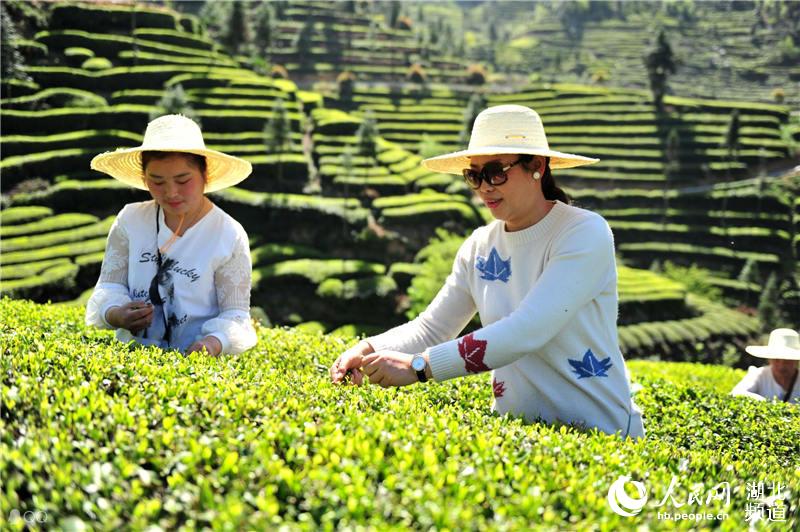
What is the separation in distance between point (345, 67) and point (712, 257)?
3967 centimetres

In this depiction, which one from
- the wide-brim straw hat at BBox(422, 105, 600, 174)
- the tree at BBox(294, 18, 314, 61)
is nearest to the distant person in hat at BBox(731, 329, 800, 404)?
the wide-brim straw hat at BBox(422, 105, 600, 174)

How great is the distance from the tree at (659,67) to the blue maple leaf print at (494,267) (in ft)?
192

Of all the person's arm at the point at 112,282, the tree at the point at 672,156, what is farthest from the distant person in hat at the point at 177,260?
the tree at the point at 672,156

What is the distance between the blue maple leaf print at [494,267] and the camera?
125 inches

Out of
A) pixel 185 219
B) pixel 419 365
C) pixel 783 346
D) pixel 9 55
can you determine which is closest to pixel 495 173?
pixel 419 365

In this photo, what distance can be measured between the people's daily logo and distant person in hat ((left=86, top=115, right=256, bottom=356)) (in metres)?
2.10

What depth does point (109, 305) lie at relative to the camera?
11.5 ft

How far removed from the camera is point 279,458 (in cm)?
200

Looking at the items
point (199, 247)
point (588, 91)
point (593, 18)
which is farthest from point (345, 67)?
point (593, 18)

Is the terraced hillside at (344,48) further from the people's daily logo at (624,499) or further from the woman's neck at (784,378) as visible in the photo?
the people's daily logo at (624,499)

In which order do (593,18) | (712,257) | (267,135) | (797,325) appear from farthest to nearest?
(593,18)
(712,257)
(797,325)
(267,135)

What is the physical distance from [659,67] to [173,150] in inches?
2395

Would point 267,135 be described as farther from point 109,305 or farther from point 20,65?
point 109,305

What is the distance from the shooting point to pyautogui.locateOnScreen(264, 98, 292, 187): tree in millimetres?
33125
